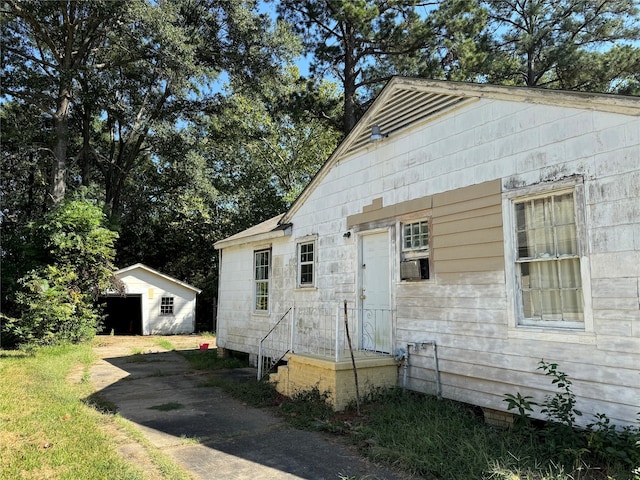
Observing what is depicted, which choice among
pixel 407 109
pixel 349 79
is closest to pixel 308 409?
pixel 407 109

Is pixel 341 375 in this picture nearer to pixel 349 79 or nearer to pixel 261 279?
pixel 261 279

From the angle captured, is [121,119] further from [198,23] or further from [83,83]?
[198,23]

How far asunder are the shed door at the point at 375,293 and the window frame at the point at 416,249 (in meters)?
0.40

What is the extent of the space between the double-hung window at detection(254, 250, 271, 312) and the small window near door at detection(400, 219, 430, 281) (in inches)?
183

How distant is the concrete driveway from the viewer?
14.9 feet

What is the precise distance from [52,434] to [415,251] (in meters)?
5.63

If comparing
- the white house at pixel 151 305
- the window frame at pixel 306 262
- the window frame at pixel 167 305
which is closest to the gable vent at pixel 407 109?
the window frame at pixel 306 262

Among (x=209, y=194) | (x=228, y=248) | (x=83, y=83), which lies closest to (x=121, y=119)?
(x=83, y=83)

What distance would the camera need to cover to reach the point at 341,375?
6.55m

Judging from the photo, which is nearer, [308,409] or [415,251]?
[308,409]

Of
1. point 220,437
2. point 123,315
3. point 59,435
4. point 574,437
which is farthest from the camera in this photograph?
point 123,315

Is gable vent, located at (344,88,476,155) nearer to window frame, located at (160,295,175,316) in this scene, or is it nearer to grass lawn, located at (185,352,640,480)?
grass lawn, located at (185,352,640,480)

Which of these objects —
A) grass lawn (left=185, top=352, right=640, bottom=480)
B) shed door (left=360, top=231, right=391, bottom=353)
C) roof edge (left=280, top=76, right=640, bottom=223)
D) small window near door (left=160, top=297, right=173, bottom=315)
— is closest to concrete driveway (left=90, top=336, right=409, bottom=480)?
grass lawn (left=185, top=352, right=640, bottom=480)

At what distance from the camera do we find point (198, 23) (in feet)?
65.1
